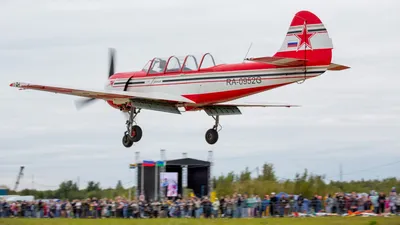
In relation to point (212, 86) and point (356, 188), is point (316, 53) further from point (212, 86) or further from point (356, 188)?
point (356, 188)

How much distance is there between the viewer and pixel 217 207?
2764 cm

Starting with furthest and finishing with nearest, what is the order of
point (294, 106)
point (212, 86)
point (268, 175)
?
1. point (268, 175)
2. point (294, 106)
3. point (212, 86)

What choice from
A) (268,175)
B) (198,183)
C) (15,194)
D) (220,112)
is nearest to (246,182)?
(268,175)

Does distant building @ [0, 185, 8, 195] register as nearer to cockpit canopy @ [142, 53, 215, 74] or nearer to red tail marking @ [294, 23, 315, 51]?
cockpit canopy @ [142, 53, 215, 74]

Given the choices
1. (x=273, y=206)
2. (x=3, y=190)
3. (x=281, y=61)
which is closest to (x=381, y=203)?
(x=273, y=206)

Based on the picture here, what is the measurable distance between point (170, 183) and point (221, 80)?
36.7ft

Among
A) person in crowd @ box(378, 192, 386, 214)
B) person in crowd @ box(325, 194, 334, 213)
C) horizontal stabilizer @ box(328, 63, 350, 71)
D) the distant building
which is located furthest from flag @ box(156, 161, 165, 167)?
horizontal stabilizer @ box(328, 63, 350, 71)

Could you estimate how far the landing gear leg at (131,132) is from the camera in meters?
27.0

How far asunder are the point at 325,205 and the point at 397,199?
8.10 feet

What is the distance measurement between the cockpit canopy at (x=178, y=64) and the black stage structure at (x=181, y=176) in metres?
7.55

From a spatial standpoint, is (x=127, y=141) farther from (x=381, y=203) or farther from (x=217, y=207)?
(x=381, y=203)

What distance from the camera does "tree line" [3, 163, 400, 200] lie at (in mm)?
37281

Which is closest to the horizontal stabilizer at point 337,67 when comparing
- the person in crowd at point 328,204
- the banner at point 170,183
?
the person in crowd at point 328,204

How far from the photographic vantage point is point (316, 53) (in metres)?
23.4
